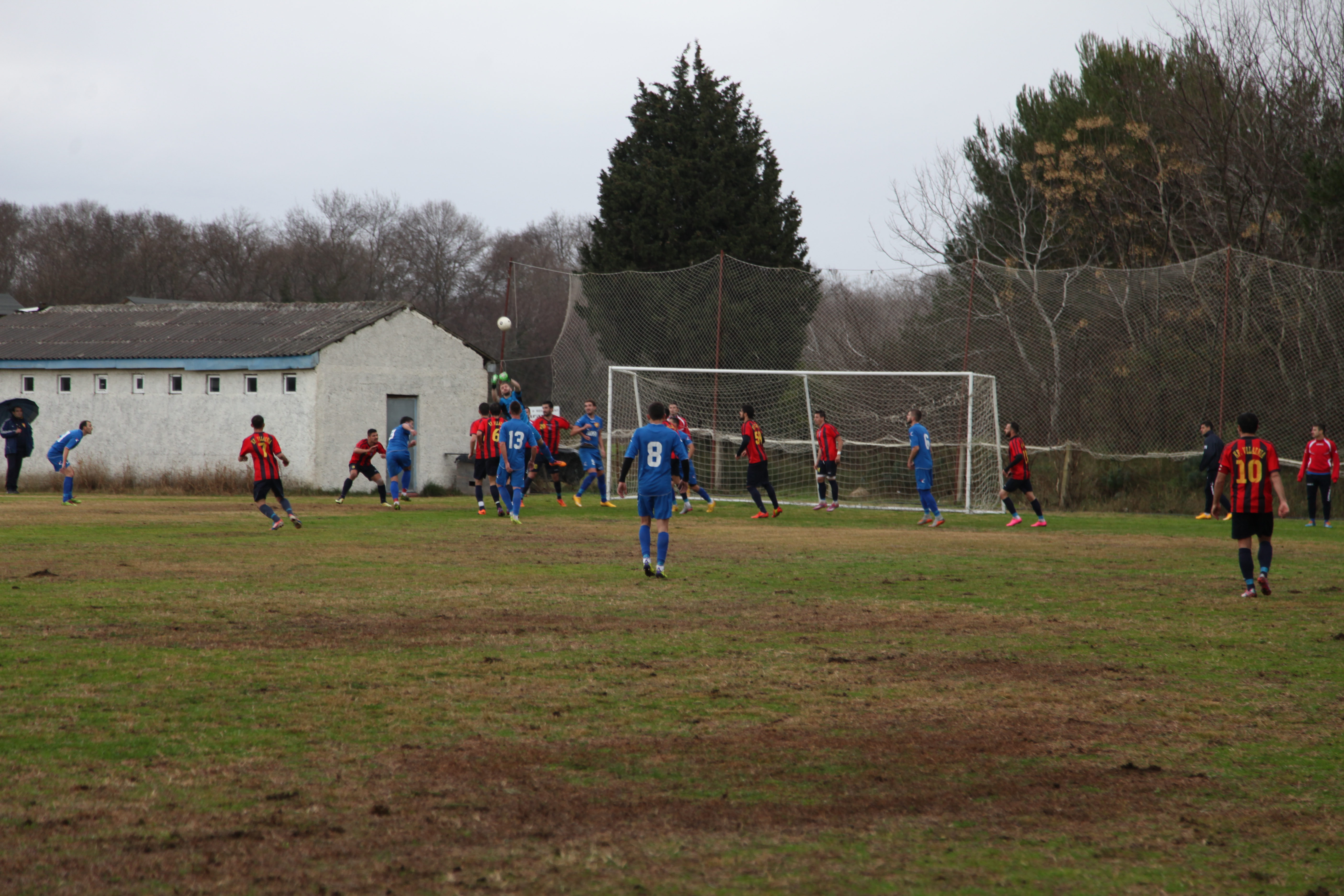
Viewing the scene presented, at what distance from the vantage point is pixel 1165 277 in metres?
23.8

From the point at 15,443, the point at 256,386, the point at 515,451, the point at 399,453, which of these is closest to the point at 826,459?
the point at 515,451

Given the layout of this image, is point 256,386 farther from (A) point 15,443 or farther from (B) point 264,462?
(B) point 264,462

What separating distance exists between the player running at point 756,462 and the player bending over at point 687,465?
90 centimetres

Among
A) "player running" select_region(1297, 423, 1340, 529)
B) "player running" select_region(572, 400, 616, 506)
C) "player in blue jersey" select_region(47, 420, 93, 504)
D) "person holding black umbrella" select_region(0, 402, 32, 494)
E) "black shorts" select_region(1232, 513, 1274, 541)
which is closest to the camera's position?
"black shorts" select_region(1232, 513, 1274, 541)

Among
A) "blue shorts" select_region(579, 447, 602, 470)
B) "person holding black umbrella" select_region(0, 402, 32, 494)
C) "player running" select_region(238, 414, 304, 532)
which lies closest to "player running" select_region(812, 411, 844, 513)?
"blue shorts" select_region(579, 447, 602, 470)

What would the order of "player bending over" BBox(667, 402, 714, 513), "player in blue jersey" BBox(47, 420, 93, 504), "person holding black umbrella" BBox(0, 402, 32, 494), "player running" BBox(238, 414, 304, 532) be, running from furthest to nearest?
"person holding black umbrella" BBox(0, 402, 32, 494), "player in blue jersey" BBox(47, 420, 93, 504), "player running" BBox(238, 414, 304, 532), "player bending over" BBox(667, 402, 714, 513)

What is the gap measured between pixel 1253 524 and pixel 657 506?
18.2 feet

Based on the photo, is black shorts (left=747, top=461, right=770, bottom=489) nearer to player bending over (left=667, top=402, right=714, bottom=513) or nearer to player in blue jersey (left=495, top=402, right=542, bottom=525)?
player bending over (left=667, top=402, right=714, bottom=513)

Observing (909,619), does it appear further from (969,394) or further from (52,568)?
(969,394)

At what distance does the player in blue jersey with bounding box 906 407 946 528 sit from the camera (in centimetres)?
2036

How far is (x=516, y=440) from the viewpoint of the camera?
1870cm

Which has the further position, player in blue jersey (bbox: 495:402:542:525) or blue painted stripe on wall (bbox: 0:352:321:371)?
blue painted stripe on wall (bbox: 0:352:321:371)

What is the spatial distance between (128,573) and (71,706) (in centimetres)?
617

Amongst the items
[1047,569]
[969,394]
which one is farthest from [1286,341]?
[1047,569]
